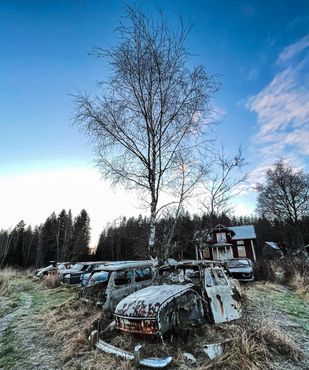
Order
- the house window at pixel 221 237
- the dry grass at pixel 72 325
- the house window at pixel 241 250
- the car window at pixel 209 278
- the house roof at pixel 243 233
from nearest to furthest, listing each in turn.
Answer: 1. the dry grass at pixel 72 325
2. the car window at pixel 209 278
3. the house window at pixel 241 250
4. the house roof at pixel 243 233
5. the house window at pixel 221 237

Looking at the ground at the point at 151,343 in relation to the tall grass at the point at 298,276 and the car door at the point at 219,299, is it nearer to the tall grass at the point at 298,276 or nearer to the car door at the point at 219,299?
the car door at the point at 219,299

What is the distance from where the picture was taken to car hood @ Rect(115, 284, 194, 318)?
4.33 m

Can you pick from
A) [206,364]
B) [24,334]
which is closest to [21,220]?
[24,334]

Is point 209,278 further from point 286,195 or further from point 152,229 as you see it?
point 286,195

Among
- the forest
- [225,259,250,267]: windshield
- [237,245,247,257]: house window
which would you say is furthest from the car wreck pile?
[237,245,247,257]: house window

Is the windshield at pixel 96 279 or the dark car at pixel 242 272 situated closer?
the windshield at pixel 96 279

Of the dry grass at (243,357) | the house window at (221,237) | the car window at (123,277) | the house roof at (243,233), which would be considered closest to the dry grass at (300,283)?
the dry grass at (243,357)

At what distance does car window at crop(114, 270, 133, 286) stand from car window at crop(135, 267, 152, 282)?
1.05 ft

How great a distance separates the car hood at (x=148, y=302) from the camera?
433 centimetres

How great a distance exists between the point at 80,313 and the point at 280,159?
30.3 m

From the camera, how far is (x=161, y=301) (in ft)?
14.6

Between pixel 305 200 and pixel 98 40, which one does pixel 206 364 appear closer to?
pixel 98 40

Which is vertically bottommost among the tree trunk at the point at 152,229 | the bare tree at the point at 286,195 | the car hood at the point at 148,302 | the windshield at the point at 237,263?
the car hood at the point at 148,302

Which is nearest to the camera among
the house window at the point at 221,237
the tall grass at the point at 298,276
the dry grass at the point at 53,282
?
the tall grass at the point at 298,276
